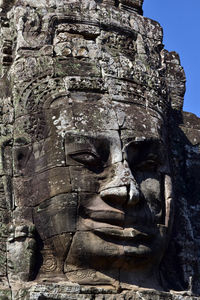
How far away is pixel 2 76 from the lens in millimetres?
11625

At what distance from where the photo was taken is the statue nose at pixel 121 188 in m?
10.1

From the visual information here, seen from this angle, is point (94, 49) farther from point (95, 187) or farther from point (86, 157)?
point (95, 187)

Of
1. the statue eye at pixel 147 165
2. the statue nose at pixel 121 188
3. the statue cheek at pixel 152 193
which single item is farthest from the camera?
the statue eye at pixel 147 165

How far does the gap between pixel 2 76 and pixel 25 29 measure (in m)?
0.79

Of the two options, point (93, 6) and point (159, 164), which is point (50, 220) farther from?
point (93, 6)

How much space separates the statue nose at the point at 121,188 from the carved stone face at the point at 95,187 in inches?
0.5

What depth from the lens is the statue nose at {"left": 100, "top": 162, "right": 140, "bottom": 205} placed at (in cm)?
1009

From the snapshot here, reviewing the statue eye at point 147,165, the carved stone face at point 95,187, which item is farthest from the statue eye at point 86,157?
the statue eye at point 147,165

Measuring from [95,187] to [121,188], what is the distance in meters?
0.35

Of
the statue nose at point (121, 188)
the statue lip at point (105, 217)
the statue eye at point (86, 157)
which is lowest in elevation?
the statue lip at point (105, 217)

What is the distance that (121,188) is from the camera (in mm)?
10117

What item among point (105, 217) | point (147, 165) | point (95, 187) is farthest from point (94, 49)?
point (105, 217)

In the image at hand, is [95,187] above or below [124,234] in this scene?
above

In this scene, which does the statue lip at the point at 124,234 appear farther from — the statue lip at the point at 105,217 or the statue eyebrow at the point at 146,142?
the statue eyebrow at the point at 146,142
